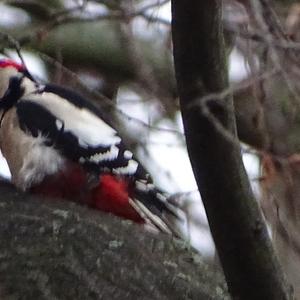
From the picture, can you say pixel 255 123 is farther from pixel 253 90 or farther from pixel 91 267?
pixel 91 267

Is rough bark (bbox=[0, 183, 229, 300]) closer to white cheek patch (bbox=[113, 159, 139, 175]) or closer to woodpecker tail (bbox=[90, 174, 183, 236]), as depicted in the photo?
woodpecker tail (bbox=[90, 174, 183, 236])

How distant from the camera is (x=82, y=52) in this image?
4.04m

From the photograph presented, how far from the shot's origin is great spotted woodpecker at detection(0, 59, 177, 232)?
245cm

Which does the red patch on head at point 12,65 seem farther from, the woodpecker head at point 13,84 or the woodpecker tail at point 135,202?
the woodpecker tail at point 135,202

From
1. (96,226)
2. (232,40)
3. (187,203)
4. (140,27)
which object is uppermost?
(96,226)

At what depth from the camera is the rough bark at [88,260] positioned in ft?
6.28

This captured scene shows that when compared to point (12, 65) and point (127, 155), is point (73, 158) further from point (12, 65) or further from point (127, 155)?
point (12, 65)

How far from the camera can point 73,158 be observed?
253 cm

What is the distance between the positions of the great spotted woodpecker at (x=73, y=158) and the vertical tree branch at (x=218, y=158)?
1.47ft

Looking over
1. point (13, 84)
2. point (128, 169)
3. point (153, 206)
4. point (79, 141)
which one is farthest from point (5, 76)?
point (153, 206)

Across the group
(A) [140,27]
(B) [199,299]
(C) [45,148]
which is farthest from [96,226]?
(A) [140,27]

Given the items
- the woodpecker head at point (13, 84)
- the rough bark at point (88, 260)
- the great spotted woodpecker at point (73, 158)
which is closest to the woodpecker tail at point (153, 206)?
the great spotted woodpecker at point (73, 158)

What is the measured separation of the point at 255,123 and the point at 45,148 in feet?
3.27

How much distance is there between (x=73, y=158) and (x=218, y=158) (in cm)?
71
